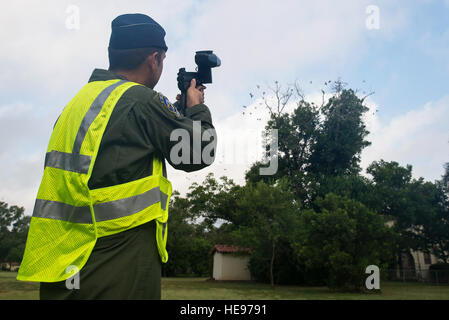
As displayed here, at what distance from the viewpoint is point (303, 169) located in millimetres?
34750

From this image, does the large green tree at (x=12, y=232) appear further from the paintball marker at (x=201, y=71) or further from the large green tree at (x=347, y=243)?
the paintball marker at (x=201, y=71)

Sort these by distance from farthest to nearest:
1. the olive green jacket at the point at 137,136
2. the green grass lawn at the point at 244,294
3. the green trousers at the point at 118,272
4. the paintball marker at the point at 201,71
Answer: the green grass lawn at the point at 244,294 < the paintball marker at the point at 201,71 < the olive green jacket at the point at 137,136 < the green trousers at the point at 118,272

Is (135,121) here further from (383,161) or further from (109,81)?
(383,161)

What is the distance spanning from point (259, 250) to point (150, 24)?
24738 mm

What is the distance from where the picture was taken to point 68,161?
149 cm

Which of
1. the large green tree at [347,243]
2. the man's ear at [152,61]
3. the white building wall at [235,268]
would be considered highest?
the man's ear at [152,61]

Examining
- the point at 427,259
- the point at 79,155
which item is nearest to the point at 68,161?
the point at 79,155

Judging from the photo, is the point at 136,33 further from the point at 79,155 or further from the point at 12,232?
the point at 12,232

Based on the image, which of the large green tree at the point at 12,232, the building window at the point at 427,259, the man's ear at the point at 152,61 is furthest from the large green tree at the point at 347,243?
the large green tree at the point at 12,232

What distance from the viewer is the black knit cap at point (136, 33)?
1.84m

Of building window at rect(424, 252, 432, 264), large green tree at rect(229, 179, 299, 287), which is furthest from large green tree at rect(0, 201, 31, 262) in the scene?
building window at rect(424, 252, 432, 264)

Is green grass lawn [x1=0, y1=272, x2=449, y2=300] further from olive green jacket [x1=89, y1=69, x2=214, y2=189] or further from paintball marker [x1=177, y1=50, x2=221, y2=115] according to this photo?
olive green jacket [x1=89, y1=69, x2=214, y2=189]

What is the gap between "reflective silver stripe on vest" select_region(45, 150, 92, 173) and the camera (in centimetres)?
146
